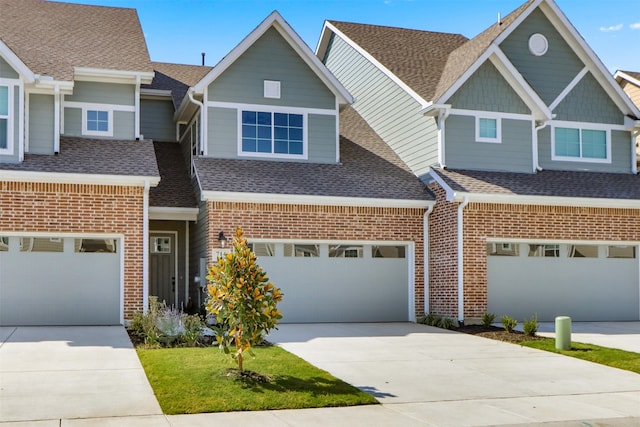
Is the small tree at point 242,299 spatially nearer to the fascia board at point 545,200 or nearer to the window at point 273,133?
the fascia board at point 545,200

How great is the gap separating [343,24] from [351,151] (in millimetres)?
6263

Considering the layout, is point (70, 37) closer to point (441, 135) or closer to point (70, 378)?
point (441, 135)

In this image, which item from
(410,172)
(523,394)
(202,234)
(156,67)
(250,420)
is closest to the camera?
(250,420)

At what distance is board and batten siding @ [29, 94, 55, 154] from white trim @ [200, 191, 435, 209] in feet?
Result: 13.1

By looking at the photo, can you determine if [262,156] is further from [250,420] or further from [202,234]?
[250,420]

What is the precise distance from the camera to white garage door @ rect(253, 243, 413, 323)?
19.2 m

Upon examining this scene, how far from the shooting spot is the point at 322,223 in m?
19.4

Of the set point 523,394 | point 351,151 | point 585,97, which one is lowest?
point 523,394

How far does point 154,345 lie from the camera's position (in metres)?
14.0

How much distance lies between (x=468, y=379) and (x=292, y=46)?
39.0 ft

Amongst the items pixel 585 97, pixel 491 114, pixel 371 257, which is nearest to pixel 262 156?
pixel 371 257

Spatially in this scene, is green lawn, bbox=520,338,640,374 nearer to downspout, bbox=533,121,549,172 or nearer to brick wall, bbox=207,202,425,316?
brick wall, bbox=207,202,425,316

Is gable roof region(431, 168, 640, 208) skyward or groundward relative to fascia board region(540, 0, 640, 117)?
groundward

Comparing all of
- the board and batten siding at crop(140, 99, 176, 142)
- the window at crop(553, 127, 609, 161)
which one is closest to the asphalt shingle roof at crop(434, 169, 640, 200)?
the window at crop(553, 127, 609, 161)
